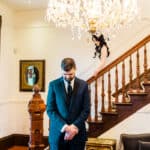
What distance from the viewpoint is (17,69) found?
629 cm

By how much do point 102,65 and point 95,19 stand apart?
124 centimetres

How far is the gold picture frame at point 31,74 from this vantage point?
6105mm

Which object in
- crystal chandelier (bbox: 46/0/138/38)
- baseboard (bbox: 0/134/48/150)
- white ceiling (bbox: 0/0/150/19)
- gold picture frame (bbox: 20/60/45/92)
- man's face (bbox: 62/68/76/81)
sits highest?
white ceiling (bbox: 0/0/150/19)

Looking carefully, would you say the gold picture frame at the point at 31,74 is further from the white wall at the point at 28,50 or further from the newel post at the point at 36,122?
the newel post at the point at 36,122

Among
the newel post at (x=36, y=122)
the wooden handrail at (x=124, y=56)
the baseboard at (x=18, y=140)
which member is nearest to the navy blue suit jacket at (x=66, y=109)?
the newel post at (x=36, y=122)

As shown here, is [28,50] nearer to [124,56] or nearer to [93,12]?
[93,12]

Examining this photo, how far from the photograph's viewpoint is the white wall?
570 centimetres

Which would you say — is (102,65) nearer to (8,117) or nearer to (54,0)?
(54,0)

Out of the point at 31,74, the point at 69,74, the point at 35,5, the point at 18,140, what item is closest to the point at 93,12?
the point at 69,74

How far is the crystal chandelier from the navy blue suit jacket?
186cm

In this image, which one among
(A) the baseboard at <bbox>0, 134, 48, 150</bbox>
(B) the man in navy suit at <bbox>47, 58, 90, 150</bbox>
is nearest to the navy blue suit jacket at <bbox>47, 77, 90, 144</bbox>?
(B) the man in navy suit at <bbox>47, 58, 90, 150</bbox>

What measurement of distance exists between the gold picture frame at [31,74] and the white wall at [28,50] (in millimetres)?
101

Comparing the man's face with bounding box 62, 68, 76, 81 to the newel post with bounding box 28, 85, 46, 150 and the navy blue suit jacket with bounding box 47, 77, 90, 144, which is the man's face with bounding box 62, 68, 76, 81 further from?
the newel post with bounding box 28, 85, 46, 150

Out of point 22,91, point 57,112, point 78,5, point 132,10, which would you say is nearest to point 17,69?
point 22,91
